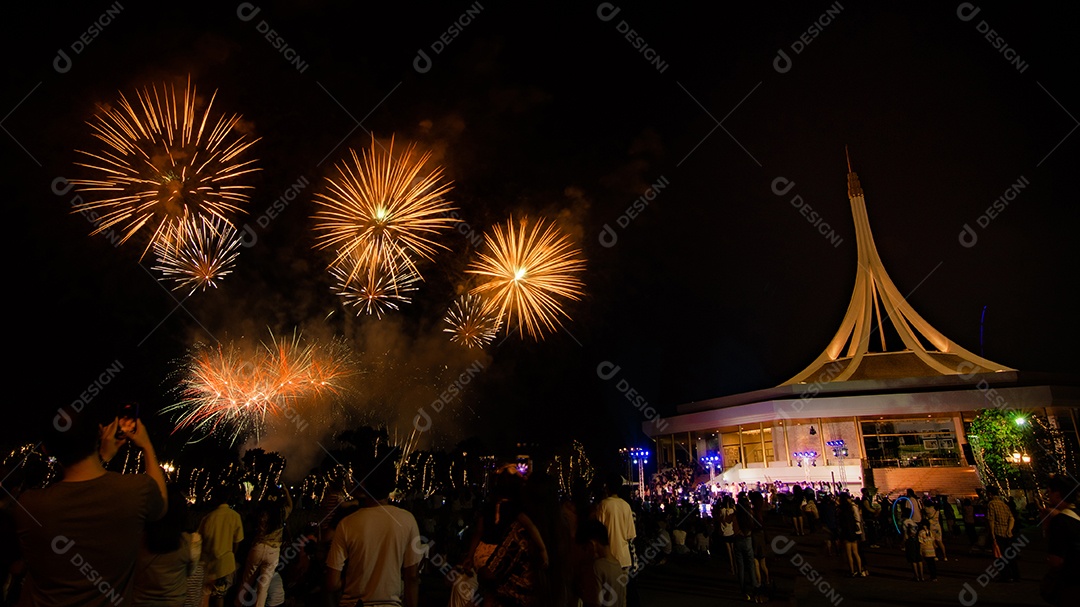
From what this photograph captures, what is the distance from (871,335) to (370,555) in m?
63.1

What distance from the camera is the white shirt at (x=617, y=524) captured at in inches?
254

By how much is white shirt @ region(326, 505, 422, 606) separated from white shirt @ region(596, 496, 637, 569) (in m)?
3.01

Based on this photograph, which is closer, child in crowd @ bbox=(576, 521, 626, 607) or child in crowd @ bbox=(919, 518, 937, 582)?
child in crowd @ bbox=(576, 521, 626, 607)

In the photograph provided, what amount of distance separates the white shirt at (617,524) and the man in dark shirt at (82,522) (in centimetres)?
460

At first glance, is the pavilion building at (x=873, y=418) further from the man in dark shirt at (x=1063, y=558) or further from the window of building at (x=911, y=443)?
the man in dark shirt at (x=1063, y=558)

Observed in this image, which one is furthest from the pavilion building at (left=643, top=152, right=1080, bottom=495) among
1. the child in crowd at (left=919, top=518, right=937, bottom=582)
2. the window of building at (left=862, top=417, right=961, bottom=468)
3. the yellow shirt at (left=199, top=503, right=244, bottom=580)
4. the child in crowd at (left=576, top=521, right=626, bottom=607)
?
the yellow shirt at (left=199, top=503, right=244, bottom=580)

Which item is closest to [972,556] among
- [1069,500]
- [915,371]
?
[1069,500]

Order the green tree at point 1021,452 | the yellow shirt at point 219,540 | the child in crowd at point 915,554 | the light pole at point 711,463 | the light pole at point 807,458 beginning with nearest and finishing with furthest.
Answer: the yellow shirt at point 219,540 → the child in crowd at point 915,554 → the green tree at point 1021,452 → the light pole at point 807,458 → the light pole at point 711,463

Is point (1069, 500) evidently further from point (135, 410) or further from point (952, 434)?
point (952, 434)

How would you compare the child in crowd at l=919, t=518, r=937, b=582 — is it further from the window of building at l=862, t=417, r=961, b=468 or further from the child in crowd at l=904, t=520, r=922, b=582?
the window of building at l=862, t=417, r=961, b=468

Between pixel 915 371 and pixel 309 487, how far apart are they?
1970 inches

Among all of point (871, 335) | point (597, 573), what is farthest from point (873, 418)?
point (597, 573)

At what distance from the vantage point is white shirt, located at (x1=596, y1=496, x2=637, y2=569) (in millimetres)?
6449

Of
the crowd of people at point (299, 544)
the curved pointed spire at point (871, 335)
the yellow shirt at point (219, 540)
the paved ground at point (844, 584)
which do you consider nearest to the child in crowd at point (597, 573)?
the crowd of people at point (299, 544)
